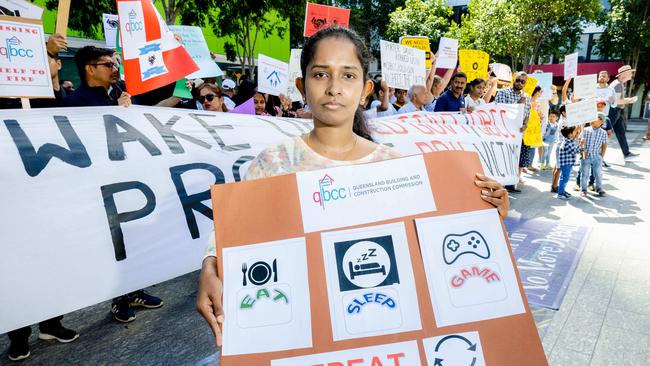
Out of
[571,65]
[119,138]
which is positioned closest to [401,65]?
[119,138]

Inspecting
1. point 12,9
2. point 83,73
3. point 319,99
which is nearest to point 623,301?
point 319,99

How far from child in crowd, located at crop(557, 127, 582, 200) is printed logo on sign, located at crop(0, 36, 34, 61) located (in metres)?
7.07

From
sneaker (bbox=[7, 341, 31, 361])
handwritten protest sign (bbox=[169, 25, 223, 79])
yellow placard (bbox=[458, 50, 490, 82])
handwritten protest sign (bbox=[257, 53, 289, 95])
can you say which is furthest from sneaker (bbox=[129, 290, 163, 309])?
yellow placard (bbox=[458, 50, 490, 82])

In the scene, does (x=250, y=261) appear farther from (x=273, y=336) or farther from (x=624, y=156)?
(x=624, y=156)

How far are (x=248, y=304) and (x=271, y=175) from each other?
407mm

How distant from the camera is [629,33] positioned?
22.8 metres

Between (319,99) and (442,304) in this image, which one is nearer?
(442,304)

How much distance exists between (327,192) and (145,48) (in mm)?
2802

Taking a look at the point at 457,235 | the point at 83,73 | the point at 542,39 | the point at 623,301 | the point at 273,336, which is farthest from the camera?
the point at 542,39

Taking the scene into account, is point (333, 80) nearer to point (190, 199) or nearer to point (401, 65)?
point (190, 199)

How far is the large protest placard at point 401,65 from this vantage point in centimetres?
541

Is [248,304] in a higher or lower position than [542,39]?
lower

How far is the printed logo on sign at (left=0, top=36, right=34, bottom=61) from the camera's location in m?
2.76

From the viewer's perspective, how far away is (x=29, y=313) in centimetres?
196
